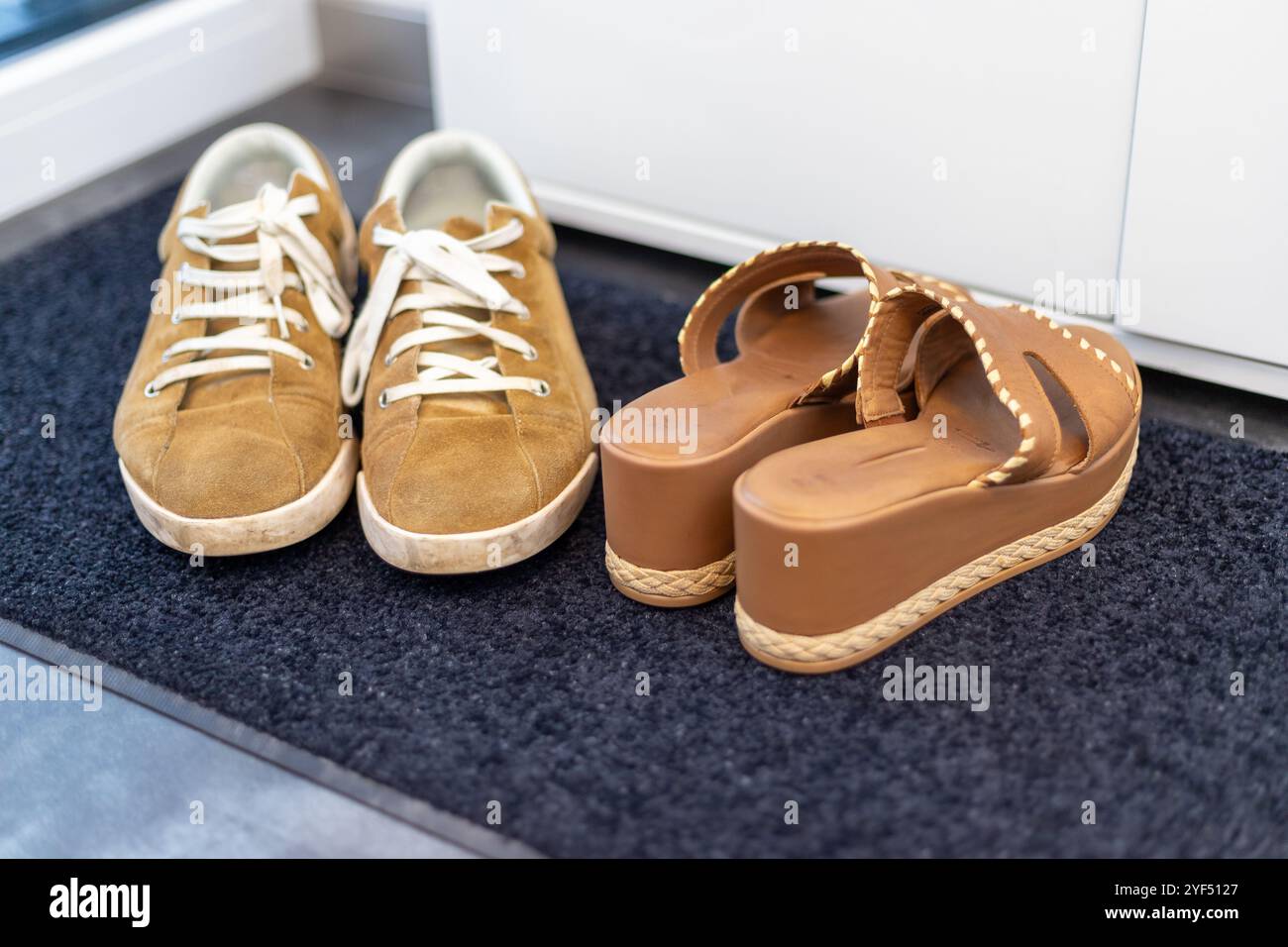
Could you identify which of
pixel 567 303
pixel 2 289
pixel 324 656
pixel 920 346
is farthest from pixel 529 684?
pixel 2 289

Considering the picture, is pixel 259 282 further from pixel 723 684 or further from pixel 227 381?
pixel 723 684

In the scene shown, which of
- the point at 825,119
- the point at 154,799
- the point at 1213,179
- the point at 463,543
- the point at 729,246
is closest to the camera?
the point at 154,799

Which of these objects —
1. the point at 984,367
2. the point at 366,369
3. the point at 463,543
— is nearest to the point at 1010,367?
the point at 984,367

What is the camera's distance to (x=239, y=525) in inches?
39.3

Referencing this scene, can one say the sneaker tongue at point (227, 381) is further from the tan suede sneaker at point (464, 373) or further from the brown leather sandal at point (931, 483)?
the brown leather sandal at point (931, 483)

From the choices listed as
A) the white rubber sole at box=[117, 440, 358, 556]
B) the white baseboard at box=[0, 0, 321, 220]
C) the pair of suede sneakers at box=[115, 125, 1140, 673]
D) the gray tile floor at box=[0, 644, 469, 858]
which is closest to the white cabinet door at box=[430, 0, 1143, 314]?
the pair of suede sneakers at box=[115, 125, 1140, 673]

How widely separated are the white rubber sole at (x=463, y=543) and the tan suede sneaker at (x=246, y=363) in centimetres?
8

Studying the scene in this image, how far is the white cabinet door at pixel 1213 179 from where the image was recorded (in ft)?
3.32

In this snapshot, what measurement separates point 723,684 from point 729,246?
0.62m

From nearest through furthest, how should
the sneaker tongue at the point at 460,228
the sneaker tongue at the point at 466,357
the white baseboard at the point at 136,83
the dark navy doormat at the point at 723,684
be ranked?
the dark navy doormat at the point at 723,684 → the sneaker tongue at the point at 466,357 → the sneaker tongue at the point at 460,228 → the white baseboard at the point at 136,83

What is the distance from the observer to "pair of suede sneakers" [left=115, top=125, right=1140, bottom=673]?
2.93 ft

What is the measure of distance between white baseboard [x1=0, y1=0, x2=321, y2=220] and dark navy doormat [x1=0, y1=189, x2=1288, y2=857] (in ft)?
1.88

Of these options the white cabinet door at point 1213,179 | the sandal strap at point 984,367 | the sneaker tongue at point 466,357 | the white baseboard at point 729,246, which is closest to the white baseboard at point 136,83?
the white baseboard at point 729,246
